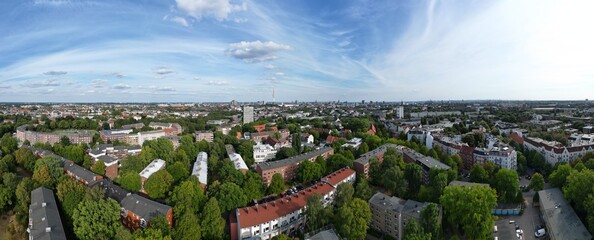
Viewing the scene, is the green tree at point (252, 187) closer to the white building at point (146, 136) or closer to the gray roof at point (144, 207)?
the gray roof at point (144, 207)

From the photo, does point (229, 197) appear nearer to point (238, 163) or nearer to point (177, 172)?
point (177, 172)

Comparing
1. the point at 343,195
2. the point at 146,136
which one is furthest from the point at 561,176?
the point at 146,136

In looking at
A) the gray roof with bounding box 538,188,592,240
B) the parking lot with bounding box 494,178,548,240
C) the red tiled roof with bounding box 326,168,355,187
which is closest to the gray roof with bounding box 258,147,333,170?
the red tiled roof with bounding box 326,168,355,187

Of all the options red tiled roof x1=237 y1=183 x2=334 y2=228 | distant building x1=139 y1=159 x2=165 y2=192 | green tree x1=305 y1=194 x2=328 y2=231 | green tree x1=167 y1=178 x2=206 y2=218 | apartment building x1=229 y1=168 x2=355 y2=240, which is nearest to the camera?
green tree x1=305 y1=194 x2=328 y2=231

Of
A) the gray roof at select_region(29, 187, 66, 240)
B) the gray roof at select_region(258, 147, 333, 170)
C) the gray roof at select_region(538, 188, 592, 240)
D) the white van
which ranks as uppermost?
the gray roof at select_region(258, 147, 333, 170)

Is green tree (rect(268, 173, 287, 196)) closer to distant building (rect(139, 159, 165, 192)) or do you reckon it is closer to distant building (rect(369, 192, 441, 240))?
distant building (rect(369, 192, 441, 240))

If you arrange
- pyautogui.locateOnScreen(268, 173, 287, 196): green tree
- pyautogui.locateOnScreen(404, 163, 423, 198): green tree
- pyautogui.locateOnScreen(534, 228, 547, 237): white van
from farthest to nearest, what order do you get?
pyautogui.locateOnScreen(268, 173, 287, 196): green tree, pyautogui.locateOnScreen(404, 163, 423, 198): green tree, pyautogui.locateOnScreen(534, 228, 547, 237): white van

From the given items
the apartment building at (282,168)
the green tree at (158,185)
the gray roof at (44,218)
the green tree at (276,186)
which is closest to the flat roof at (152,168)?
the green tree at (158,185)

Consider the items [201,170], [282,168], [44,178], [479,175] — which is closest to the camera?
[44,178]
